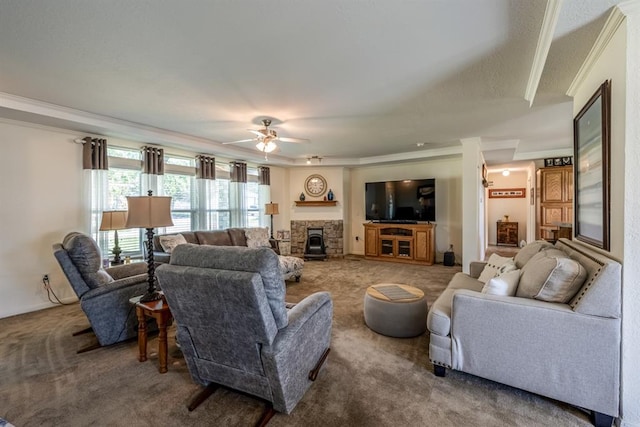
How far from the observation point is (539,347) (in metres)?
1.82

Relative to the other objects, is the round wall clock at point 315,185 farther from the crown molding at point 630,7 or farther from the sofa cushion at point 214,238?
the crown molding at point 630,7

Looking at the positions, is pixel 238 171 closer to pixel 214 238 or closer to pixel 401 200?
pixel 214 238

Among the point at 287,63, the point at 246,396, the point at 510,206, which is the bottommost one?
the point at 246,396

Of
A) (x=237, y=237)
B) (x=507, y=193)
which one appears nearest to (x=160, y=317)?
(x=237, y=237)

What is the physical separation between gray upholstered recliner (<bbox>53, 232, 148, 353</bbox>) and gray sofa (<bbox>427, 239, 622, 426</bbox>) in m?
2.82

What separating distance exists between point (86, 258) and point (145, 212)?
759 millimetres

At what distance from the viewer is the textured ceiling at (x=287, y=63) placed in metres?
1.78

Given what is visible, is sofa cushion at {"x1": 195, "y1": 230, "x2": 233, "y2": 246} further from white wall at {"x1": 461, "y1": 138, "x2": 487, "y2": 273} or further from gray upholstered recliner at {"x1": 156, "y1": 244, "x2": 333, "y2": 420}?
white wall at {"x1": 461, "y1": 138, "x2": 487, "y2": 273}

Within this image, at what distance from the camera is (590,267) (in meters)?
1.89

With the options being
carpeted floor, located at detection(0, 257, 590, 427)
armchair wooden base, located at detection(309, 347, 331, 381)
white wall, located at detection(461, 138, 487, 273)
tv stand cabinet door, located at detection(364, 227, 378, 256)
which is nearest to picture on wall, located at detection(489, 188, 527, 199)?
tv stand cabinet door, located at detection(364, 227, 378, 256)

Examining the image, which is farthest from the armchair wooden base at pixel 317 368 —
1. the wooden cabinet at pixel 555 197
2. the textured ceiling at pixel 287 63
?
the wooden cabinet at pixel 555 197

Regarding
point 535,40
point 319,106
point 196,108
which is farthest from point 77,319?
point 535,40

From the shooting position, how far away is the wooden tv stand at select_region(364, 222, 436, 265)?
20.5 ft

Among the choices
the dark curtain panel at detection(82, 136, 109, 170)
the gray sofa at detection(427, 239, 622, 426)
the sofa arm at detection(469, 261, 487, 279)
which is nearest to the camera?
the gray sofa at detection(427, 239, 622, 426)
